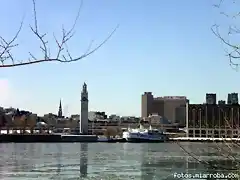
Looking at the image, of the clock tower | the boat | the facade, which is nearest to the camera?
the facade

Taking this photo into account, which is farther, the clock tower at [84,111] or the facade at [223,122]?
the clock tower at [84,111]

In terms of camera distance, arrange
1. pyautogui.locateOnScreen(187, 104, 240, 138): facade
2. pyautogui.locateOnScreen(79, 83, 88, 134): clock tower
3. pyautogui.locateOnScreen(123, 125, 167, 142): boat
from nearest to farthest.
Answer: pyautogui.locateOnScreen(187, 104, 240, 138): facade
pyautogui.locateOnScreen(123, 125, 167, 142): boat
pyautogui.locateOnScreen(79, 83, 88, 134): clock tower

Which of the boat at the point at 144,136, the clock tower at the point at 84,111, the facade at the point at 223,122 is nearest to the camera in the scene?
the facade at the point at 223,122

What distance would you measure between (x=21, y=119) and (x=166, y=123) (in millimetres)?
58978

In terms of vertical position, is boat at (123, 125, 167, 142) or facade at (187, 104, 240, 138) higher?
facade at (187, 104, 240, 138)

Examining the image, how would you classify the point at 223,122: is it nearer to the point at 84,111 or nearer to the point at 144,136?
the point at 144,136

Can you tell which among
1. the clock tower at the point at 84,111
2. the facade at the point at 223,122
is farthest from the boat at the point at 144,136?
the facade at the point at 223,122

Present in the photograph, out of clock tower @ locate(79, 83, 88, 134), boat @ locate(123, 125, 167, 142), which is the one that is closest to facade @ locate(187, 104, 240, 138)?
boat @ locate(123, 125, 167, 142)

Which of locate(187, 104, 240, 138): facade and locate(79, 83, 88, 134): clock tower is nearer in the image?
locate(187, 104, 240, 138): facade

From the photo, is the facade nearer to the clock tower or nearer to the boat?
the boat

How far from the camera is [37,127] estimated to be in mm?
181125

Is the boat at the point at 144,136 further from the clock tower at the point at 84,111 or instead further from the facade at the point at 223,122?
the facade at the point at 223,122

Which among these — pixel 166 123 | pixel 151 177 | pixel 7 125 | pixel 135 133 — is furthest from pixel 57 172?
pixel 166 123

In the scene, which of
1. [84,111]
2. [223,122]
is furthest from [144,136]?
[223,122]
